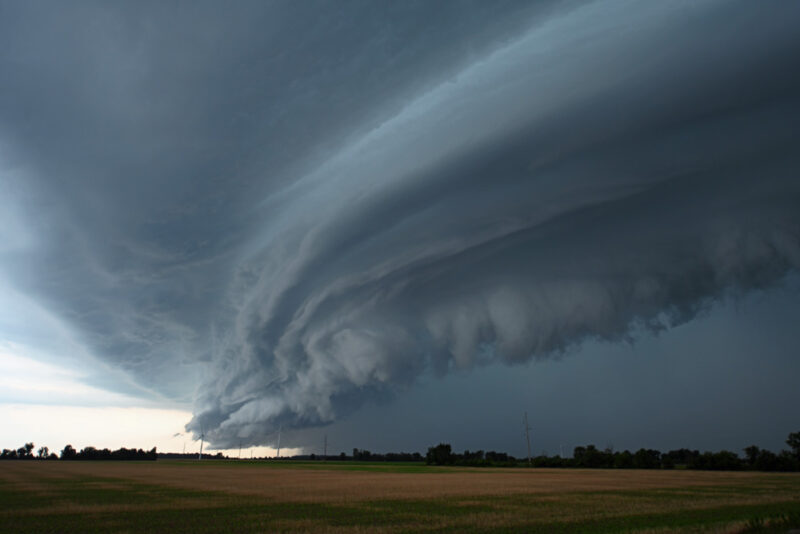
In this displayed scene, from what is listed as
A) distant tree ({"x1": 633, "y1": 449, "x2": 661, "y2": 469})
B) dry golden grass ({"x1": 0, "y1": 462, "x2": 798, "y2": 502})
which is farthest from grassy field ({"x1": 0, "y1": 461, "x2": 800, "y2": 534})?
distant tree ({"x1": 633, "y1": 449, "x2": 661, "y2": 469})

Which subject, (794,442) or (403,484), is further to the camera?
(794,442)

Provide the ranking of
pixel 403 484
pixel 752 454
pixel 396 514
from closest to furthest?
1. pixel 396 514
2. pixel 403 484
3. pixel 752 454

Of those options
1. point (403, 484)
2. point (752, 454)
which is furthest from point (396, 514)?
point (752, 454)

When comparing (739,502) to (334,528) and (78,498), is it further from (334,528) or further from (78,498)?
(78,498)

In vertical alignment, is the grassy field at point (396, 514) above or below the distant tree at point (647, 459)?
above

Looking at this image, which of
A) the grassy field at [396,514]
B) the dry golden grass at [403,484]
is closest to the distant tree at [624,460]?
the dry golden grass at [403,484]

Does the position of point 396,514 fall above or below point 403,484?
above

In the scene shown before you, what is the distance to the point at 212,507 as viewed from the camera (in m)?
38.6

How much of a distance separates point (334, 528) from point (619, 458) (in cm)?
17764

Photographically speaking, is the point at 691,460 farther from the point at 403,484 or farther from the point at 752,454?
the point at 403,484

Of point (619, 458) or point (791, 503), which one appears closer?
point (791, 503)

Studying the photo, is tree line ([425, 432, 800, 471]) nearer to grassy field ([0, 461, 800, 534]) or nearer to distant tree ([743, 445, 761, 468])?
distant tree ([743, 445, 761, 468])

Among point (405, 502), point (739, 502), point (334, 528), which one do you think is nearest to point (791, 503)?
point (739, 502)

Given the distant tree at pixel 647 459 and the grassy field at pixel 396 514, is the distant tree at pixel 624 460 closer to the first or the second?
the distant tree at pixel 647 459
